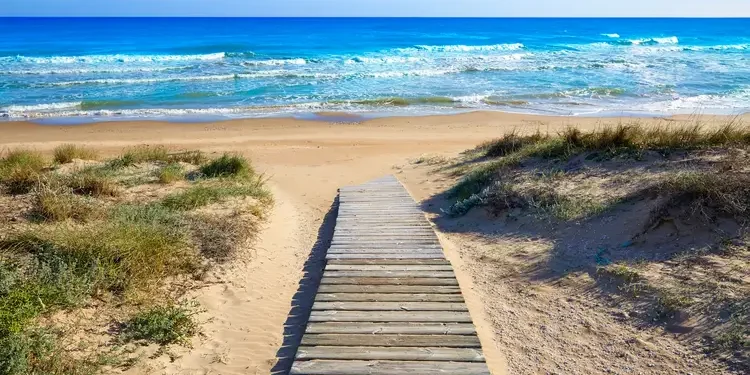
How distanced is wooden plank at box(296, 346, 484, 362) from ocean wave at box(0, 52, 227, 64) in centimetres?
3902

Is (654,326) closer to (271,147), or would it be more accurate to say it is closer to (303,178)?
(303,178)

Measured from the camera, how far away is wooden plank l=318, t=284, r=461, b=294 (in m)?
6.20

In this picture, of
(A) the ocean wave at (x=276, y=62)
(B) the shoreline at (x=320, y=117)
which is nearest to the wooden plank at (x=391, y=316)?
(B) the shoreline at (x=320, y=117)

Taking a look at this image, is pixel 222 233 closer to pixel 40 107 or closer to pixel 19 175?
pixel 19 175

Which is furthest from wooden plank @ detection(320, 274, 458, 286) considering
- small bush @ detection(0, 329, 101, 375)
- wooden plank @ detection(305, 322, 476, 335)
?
small bush @ detection(0, 329, 101, 375)

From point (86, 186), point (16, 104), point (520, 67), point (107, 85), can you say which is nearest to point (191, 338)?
point (86, 186)

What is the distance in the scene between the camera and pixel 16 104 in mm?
23922

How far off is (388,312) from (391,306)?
0.44 ft

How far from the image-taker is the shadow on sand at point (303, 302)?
5.39 m

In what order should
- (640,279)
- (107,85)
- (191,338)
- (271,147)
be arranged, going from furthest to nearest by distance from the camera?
1. (107,85)
2. (271,147)
3. (640,279)
4. (191,338)

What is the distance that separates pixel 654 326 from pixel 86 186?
29.1ft

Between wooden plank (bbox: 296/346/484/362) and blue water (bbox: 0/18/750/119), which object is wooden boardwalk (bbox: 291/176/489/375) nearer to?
wooden plank (bbox: 296/346/484/362)

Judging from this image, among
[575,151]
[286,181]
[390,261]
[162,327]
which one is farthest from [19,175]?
[575,151]

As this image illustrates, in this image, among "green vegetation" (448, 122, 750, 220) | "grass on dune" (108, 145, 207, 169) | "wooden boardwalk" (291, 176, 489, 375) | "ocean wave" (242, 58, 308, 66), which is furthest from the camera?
"ocean wave" (242, 58, 308, 66)
